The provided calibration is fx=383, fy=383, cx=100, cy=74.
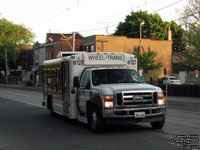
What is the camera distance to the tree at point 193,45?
40.8 meters

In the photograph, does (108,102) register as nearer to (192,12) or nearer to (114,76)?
(114,76)

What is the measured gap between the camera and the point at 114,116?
10.4 m

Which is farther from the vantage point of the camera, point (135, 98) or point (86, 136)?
point (86, 136)

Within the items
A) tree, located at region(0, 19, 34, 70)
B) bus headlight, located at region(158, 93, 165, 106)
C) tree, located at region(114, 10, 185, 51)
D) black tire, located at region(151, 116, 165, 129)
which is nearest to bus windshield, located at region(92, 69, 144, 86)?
bus headlight, located at region(158, 93, 165, 106)

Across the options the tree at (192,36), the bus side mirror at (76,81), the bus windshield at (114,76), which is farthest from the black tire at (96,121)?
the tree at (192,36)

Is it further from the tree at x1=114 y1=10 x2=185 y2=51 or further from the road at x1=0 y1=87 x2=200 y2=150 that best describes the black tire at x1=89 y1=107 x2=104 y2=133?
the tree at x1=114 y1=10 x2=185 y2=51

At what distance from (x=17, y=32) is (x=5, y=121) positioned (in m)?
77.1

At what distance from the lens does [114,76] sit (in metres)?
12.0

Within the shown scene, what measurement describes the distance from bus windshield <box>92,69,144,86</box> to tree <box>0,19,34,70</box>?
253ft

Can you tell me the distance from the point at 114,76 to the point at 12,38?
80.1 metres

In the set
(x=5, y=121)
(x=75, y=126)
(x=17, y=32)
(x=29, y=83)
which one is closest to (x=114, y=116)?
(x=75, y=126)

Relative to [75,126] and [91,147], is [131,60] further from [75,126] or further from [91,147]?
[91,147]

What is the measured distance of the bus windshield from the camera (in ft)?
38.8

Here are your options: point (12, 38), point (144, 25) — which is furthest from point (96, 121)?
point (12, 38)
